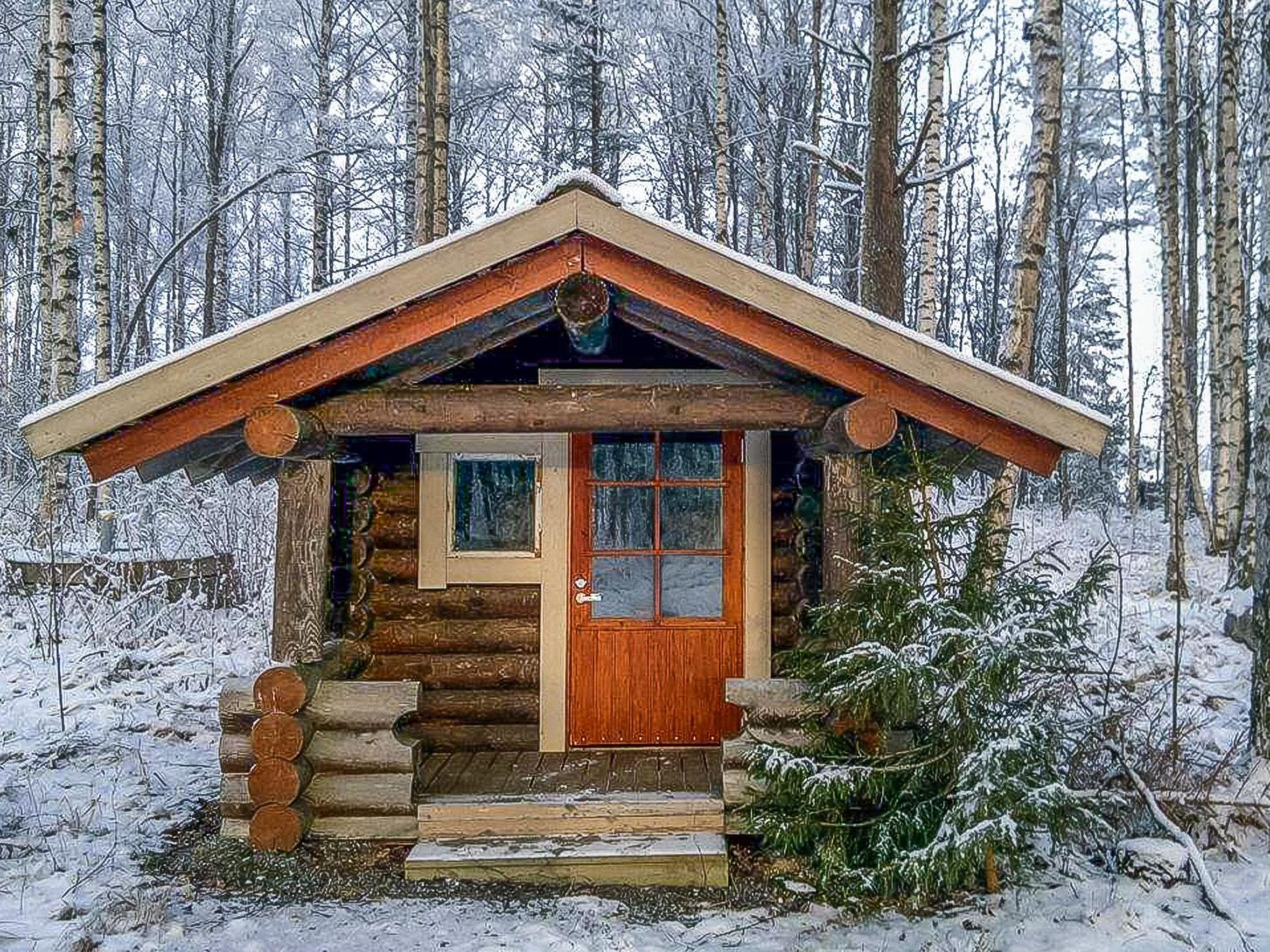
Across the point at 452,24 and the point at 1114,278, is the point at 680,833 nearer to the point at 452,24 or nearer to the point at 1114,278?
the point at 452,24

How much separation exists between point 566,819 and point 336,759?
1.20 meters

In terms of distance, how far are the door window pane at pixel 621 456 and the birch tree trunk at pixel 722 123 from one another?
8253 millimetres

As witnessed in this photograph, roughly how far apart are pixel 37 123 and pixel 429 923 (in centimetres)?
1447

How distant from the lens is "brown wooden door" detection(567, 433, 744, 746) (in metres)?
5.48

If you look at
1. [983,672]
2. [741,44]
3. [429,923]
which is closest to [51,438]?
[429,923]

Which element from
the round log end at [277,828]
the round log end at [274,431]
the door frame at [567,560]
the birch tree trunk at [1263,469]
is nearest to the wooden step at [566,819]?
the round log end at [277,828]

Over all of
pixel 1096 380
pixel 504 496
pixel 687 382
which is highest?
pixel 1096 380

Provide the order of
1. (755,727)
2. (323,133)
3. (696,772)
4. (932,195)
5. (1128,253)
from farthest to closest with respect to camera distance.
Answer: (1128,253), (323,133), (932,195), (696,772), (755,727)

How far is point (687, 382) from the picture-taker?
5.44m

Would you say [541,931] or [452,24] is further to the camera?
[452,24]

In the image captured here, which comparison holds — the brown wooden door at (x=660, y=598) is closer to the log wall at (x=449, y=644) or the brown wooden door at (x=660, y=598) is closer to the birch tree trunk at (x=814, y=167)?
the log wall at (x=449, y=644)

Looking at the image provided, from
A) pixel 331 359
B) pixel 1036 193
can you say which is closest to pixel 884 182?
pixel 1036 193

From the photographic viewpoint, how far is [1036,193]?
6.89 meters

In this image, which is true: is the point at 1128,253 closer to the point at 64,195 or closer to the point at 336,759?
the point at 64,195
